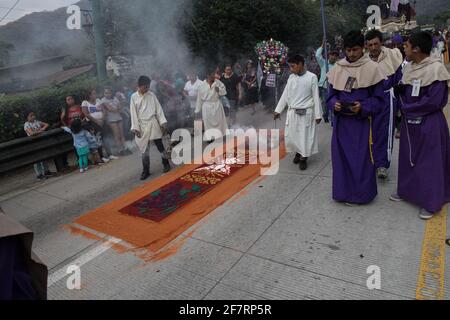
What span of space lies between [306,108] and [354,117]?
1.46 meters

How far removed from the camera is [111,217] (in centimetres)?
442

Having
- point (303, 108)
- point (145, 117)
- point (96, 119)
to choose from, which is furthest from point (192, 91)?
point (303, 108)

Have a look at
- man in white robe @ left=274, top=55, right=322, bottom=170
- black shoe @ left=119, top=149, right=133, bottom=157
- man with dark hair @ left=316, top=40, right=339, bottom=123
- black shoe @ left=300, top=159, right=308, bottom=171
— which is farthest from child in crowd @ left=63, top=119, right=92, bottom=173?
man with dark hair @ left=316, top=40, right=339, bottom=123

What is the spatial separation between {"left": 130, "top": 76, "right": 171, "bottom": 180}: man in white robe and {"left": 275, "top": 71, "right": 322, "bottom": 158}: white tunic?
207 cm

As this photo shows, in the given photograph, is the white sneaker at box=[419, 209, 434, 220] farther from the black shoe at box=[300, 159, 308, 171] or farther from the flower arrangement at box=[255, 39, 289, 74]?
the flower arrangement at box=[255, 39, 289, 74]

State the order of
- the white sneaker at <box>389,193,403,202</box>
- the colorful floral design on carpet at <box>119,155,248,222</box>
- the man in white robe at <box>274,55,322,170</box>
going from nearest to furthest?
the white sneaker at <box>389,193,403,202</box> < the colorful floral design on carpet at <box>119,155,248,222</box> < the man in white robe at <box>274,55,322,170</box>

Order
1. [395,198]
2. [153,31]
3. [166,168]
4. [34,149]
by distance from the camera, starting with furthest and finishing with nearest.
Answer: [153,31]
[34,149]
[166,168]
[395,198]

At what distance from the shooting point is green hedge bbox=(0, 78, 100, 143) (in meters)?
6.82

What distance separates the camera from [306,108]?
5.30m

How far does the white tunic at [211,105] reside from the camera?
24.9ft

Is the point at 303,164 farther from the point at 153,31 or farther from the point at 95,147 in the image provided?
the point at 153,31

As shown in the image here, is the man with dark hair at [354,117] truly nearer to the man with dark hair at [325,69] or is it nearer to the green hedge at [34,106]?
the man with dark hair at [325,69]

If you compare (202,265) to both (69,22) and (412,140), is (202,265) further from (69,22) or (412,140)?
(69,22)

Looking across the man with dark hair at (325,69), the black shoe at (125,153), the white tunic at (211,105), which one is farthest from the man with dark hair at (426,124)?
the black shoe at (125,153)
